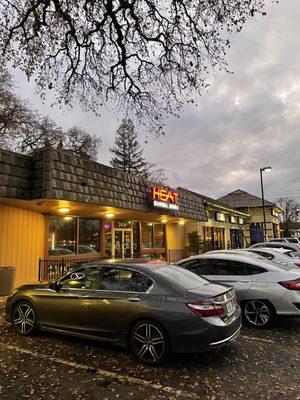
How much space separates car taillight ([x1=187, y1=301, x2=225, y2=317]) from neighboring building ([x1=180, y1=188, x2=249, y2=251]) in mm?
20922

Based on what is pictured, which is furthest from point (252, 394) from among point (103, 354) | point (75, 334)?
point (75, 334)

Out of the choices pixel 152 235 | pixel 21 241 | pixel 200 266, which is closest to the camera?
pixel 200 266

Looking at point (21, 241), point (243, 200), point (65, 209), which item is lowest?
point (21, 241)

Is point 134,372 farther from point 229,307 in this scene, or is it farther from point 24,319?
point 24,319

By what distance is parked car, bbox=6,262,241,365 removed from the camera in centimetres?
487

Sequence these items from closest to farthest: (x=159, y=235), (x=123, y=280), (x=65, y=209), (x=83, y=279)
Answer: (x=123, y=280) < (x=83, y=279) < (x=65, y=209) < (x=159, y=235)

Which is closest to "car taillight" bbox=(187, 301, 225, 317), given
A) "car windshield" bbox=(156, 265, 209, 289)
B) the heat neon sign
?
"car windshield" bbox=(156, 265, 209, 289)

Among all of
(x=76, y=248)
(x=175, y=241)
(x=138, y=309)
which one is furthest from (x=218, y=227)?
(x=138, y=309)

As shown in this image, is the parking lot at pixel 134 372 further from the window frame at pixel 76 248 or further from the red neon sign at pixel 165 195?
the red neon sign at pixel 165 195

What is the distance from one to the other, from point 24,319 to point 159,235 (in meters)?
18.2

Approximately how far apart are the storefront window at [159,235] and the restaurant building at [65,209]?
226cm

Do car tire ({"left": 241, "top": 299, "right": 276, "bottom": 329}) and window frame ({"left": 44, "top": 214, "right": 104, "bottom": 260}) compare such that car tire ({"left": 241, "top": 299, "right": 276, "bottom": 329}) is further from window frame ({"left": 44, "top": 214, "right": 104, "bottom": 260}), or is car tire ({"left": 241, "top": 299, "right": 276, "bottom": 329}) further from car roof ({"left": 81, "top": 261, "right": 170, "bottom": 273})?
window frame ({"left": 44, "top": 214, "right": 104, "bottom": 260})

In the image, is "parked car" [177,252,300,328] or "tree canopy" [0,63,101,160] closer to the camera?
"parked car" [177,252,300,328]

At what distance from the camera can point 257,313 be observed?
726 cm
